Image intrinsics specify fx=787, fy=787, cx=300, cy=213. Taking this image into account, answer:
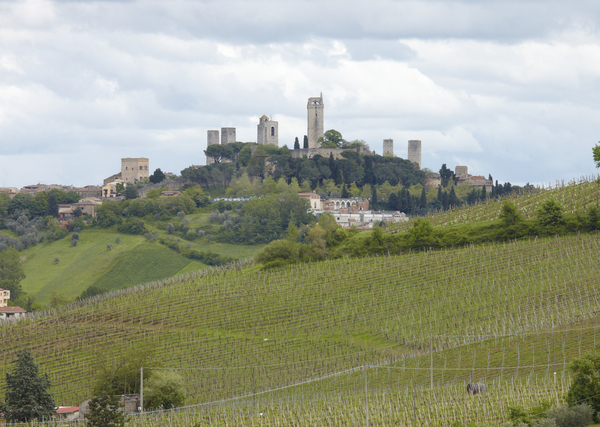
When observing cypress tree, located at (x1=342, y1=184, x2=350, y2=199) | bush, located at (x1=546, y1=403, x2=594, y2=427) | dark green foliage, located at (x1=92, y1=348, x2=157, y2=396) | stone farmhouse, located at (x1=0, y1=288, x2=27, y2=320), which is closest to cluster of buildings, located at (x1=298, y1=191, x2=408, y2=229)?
cypress tree, located at (x1=342, y1=184, x2=350, y2=199)

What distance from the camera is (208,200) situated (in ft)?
379

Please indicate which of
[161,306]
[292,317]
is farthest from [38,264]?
[292,317]

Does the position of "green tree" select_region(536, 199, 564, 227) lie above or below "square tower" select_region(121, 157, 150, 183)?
below

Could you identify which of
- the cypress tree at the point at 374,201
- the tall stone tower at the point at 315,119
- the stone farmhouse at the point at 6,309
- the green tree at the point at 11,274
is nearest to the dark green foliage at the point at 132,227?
the green tree at the point at 11,274

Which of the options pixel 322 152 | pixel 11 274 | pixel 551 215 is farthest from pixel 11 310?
pixel 322 152

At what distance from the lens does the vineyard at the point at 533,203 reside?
5767 centimetres

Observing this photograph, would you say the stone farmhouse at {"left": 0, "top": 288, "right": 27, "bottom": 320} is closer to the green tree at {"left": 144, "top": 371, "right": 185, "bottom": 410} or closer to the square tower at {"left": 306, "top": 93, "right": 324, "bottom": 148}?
the green tree at {"left": 144, "top": 371, "right": 185, "bottom": 410}

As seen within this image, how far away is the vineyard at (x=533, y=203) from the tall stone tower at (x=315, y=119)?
69.1 m

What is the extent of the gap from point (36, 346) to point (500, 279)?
26779mm

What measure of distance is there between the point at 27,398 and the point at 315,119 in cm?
10963

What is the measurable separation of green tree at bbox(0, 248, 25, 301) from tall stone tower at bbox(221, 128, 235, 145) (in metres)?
67.3

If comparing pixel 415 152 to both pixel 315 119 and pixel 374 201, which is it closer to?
pixel 315 119

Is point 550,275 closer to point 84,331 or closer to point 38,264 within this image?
point 84,331

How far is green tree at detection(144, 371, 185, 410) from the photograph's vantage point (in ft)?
104
